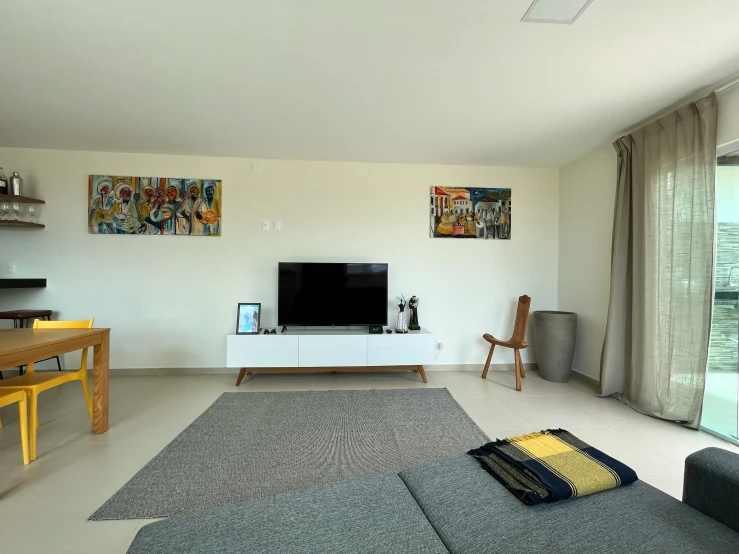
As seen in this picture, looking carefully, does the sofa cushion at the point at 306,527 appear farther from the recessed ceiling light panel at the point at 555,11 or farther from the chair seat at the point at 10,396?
the recessed ceiling light panel at the point at 555,11

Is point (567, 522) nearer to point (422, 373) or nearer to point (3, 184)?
point (422, 373)

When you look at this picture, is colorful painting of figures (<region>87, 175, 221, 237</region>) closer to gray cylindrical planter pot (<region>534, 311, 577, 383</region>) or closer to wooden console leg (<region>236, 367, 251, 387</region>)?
wooden console leg (<region>236, 367, 251, 387</region>)

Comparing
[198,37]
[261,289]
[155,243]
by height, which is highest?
[198,37]

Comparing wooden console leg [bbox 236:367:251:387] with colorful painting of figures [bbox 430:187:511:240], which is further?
colorful painting of figures [bbox 430:187:511:240]

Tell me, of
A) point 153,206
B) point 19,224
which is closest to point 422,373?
point 153,206

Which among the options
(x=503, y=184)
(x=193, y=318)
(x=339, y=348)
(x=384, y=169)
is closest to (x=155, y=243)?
(x=193, y=318)

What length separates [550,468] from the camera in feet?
4.01

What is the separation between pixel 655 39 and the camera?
189cm

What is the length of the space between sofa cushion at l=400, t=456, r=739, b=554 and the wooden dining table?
7.09 feet

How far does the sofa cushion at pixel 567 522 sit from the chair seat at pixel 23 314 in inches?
162

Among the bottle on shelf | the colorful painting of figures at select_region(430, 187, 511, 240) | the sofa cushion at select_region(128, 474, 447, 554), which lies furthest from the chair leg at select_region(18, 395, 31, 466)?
the colorful painting of figures at select_region(430, 187, 511, 240)

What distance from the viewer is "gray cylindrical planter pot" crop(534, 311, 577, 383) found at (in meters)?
3.62

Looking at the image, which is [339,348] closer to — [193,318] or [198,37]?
[193,318]

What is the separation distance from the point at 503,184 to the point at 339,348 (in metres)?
2.79
